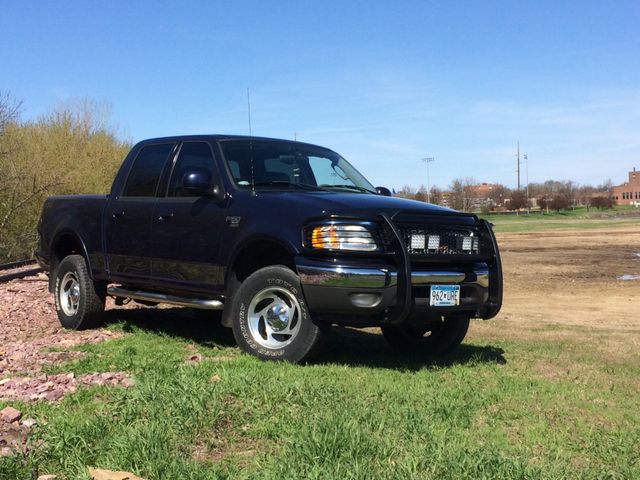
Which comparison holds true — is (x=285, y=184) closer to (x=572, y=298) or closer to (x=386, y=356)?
(x=386, y=356)

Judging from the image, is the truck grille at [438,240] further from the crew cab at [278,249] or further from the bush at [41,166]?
the bush at [41,166]

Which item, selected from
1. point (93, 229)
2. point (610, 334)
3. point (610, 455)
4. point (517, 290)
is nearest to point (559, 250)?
point (517, 290)

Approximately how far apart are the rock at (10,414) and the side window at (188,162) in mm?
3026

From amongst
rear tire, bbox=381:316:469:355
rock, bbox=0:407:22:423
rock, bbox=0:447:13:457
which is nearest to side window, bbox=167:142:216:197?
rear tire, bbox=381:316:469:355

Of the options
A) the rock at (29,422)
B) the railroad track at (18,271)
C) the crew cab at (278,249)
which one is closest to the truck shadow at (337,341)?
the crew cab at (278,249)

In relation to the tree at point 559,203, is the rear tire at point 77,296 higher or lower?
lower

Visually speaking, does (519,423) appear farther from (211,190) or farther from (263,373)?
(211,190)

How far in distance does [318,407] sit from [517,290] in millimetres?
12691

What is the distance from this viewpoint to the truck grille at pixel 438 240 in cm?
536

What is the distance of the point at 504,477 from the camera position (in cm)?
313

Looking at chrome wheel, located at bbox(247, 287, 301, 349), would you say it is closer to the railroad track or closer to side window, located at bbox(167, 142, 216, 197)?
side window, located at bbox(167, 142, 216, 197)

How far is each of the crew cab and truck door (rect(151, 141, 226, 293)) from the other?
14 mm

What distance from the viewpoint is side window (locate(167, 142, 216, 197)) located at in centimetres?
652

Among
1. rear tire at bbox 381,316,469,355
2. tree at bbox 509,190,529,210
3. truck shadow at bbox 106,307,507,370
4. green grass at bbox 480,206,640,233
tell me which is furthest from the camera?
tree at bbox 509,190,529,210
